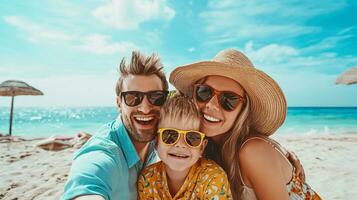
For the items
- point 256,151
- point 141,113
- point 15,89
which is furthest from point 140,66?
point 15,89

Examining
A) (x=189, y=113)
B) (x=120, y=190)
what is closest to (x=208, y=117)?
(x=189, y=113)

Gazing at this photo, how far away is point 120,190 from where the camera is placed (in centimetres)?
226

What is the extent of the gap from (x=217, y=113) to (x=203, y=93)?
0.88 ft

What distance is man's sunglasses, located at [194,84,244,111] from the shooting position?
2.79 metres

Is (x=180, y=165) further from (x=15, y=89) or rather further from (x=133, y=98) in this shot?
(x=15, y=89)

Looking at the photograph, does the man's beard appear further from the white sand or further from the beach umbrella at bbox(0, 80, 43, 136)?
the beach umbrella at bbox(0, 80, 43, 136)

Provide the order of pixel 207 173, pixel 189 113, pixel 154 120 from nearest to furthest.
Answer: pixel 207 173
pixel 189 113
pixel 154 120

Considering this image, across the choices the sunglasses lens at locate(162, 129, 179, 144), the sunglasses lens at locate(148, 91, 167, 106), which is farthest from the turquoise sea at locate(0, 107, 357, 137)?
the sunglasses lens at locate(162, 129, 179, 144)

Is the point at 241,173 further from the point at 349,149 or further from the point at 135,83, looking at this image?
the point at 349,149

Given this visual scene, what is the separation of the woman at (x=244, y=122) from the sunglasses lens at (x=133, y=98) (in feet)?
2.05

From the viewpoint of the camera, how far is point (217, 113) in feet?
9.21

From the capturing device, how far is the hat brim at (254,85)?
111 inches

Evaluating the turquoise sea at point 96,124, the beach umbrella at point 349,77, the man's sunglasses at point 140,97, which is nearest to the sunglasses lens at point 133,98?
the man's sunglasses at point 140,97

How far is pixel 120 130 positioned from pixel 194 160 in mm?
782
